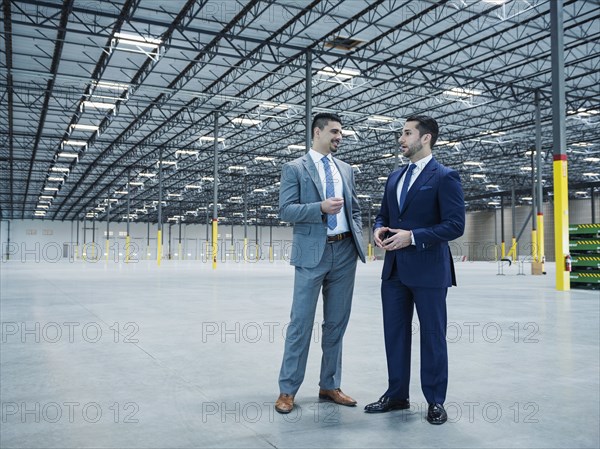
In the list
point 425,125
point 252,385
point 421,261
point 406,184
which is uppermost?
point 425,125

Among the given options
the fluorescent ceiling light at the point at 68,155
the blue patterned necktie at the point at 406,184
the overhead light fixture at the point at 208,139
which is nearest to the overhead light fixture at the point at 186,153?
the overhead light fixture at the point at 208,139

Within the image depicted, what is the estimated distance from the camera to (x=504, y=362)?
508cm

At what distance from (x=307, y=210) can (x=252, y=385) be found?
1558 millimetres

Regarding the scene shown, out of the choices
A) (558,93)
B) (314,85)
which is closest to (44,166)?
(314,85)

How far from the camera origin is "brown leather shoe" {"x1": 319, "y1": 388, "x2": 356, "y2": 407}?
3.66 m

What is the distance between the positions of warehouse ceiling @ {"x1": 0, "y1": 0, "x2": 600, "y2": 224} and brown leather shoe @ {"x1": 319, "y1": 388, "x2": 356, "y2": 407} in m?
16.5

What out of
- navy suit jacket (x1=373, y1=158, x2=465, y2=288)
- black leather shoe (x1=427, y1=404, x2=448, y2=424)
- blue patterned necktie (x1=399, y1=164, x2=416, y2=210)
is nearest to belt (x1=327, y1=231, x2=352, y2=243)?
navy suit jacket (x1=373, y1=158, x2=465, y2=288)

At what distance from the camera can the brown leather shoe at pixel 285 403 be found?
348cm

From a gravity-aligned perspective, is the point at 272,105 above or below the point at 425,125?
above

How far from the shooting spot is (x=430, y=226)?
351 cm

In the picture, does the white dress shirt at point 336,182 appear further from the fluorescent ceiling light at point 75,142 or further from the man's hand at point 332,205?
the fluorescent ceiling light at point 75,142

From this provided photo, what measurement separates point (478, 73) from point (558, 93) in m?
12.7

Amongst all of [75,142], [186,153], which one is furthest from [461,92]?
[75,142]

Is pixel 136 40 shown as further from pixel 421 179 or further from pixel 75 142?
pixel 421 179
